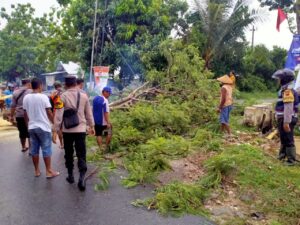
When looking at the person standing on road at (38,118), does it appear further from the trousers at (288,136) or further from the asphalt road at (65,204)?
the trousers at (288,136)

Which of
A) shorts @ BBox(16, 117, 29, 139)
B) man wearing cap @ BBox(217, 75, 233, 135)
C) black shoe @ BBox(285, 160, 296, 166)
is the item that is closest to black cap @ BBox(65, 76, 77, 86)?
shorts @ BBox(16, 117, 29, 139)

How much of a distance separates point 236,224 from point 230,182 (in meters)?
1.27

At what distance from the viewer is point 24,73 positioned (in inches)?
1319

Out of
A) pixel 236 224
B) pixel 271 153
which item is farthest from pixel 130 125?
pixel 236 224

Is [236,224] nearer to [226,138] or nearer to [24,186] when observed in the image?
[24,186]

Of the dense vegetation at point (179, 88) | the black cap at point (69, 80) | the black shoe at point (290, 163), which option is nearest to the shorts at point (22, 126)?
the dense vegetation at point (179, 88)

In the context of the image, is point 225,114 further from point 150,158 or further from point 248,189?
point 248,189

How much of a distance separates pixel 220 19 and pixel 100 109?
1176 centimetres

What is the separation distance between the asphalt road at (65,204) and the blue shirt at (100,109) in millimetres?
1004

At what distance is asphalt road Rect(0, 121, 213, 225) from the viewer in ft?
12.3

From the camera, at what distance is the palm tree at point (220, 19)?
628 inches

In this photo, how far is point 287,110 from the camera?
5512 mm

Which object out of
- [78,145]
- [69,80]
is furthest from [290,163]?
[69,80]

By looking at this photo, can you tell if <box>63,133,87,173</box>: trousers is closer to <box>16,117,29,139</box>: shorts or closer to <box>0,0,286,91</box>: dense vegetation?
<box>16,117,29,139</box>: shorts
